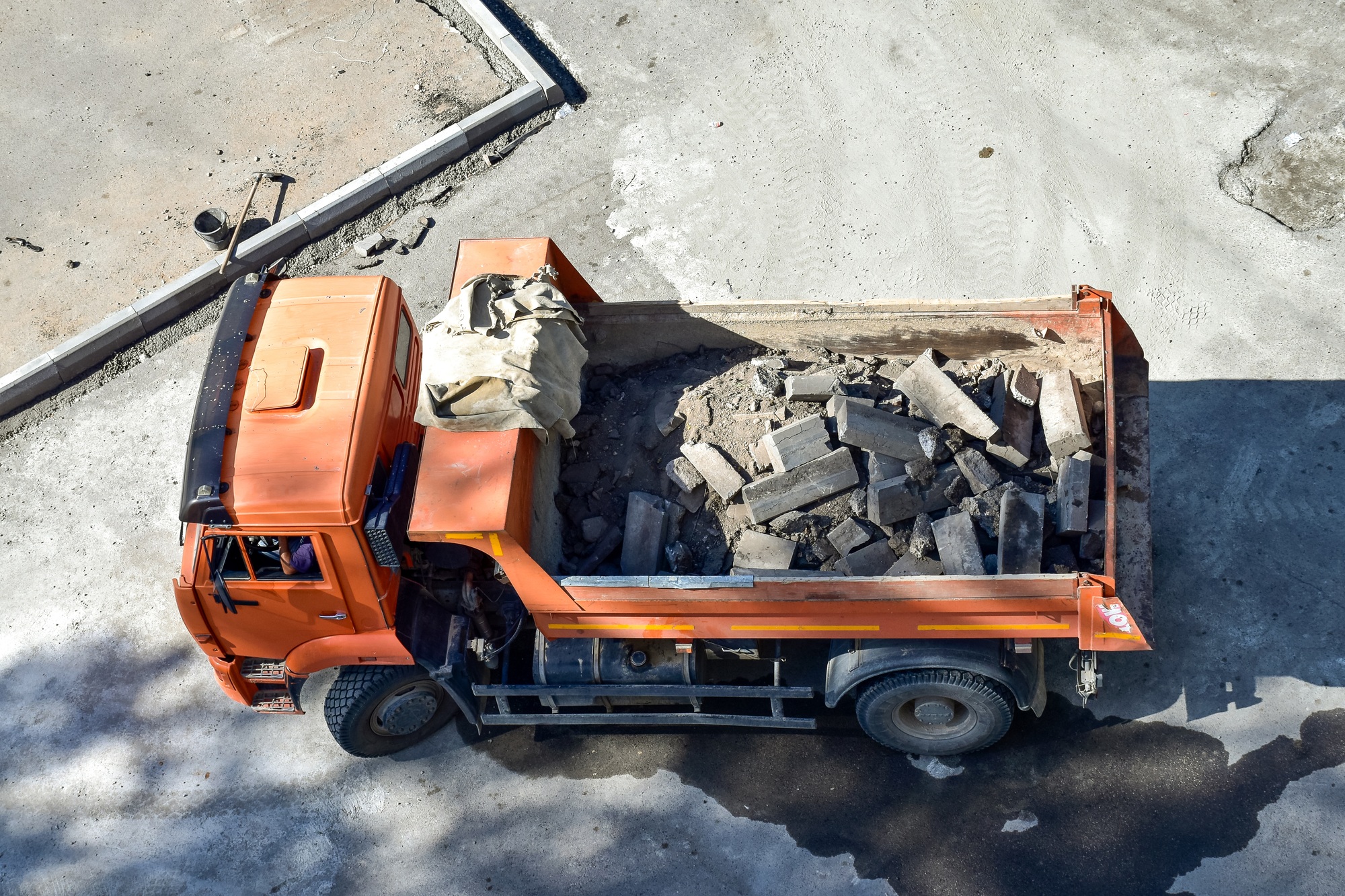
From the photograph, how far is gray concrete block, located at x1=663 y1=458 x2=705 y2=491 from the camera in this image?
7164mm

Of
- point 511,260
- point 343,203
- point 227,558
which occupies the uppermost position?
point 511,260

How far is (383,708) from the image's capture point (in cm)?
718

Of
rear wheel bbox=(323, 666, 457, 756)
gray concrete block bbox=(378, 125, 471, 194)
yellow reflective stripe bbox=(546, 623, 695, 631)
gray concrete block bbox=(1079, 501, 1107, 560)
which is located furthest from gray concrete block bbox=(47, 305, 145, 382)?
gray concrete block bbox=(1079, 501, 1107, 560)

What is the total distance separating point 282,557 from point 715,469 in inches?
108

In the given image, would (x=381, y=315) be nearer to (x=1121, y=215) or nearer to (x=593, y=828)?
(x=593, y=828)

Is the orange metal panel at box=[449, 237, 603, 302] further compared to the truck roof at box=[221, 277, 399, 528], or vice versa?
the orange metal panel at box=[449, 237, 603, 302]

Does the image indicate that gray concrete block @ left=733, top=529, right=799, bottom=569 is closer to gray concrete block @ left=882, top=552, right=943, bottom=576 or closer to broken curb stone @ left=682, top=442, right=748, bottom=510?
broken curb stone @ left=682, top=442, right=748, bottom=510

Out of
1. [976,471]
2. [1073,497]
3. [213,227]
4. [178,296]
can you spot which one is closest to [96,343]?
[178,296]

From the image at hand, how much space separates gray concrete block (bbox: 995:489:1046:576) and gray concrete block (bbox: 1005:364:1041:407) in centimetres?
83

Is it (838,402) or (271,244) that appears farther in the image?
(271,244)

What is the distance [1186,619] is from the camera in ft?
24.7

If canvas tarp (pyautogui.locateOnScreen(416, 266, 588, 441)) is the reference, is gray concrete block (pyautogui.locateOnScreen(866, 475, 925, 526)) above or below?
below

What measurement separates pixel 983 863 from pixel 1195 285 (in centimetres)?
538

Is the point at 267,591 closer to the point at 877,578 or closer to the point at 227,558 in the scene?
the point at 227,558
